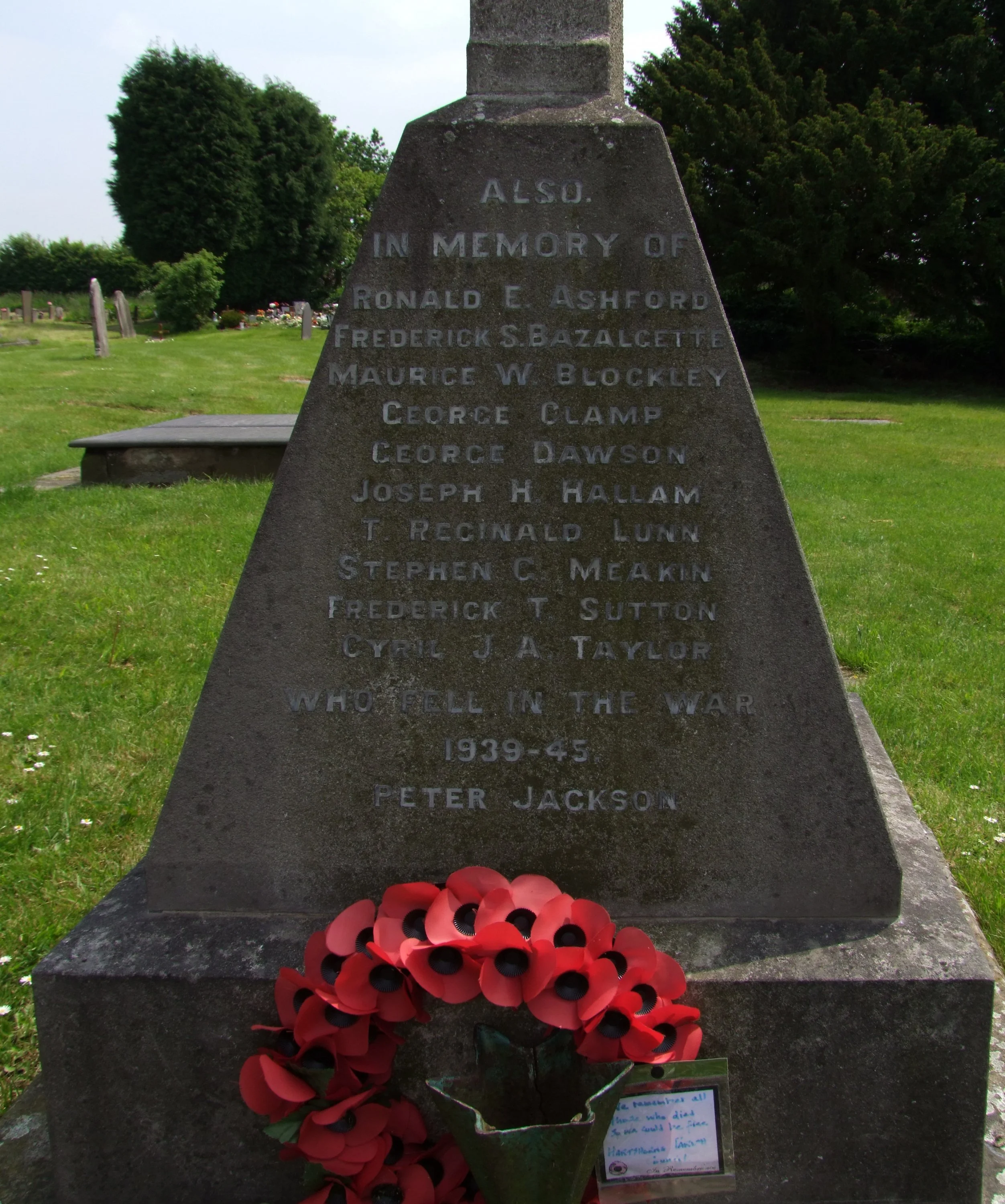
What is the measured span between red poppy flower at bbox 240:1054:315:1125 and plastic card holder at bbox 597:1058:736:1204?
587 millimetres

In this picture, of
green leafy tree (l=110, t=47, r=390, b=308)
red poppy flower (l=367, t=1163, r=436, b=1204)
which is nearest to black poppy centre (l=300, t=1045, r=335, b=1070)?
red poppy flower (l=367, t=1163, r=436, b=1204)

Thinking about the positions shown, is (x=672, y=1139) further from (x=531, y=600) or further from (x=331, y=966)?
(x=531, y=600)

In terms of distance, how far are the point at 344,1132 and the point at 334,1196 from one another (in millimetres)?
142

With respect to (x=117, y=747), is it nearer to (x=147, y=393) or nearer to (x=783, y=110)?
(x=147, y=393)

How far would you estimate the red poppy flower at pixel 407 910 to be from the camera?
185 cm

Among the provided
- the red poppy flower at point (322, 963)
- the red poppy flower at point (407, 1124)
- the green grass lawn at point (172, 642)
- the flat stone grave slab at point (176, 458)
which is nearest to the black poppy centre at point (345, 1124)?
the red poppy flower at point (407, 1124)

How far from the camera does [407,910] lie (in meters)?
1.91

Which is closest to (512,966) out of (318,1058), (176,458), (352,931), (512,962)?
(512,962)

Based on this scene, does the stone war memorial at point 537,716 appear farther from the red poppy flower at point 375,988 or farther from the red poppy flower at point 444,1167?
the red poppy flower at point 375,988

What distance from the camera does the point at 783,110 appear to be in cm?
2192

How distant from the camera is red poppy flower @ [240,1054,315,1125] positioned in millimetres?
1786

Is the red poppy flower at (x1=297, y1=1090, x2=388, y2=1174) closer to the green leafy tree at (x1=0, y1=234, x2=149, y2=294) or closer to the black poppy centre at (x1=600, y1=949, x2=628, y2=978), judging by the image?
the black poppy centre at (x1=600, y1=949, x2=628, y2=978)

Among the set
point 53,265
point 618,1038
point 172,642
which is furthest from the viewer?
point 53,265

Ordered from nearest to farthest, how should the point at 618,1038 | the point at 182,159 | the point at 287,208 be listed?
the point at 618,1038
the point at 182,159
the point at 287,208
